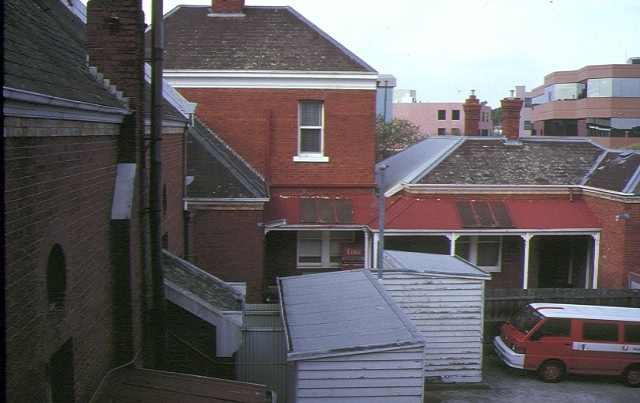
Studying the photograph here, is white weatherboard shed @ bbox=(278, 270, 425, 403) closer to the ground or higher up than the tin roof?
higher up

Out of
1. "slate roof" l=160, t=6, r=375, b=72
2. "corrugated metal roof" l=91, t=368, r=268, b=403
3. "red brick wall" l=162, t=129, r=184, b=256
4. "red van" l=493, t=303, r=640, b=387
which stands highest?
"slate roof" l=160, t=6, r=375, b=72

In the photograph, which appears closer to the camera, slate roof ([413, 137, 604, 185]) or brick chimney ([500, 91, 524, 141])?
slate roof ([413, 137, 604, 185])

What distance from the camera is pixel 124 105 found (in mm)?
9359

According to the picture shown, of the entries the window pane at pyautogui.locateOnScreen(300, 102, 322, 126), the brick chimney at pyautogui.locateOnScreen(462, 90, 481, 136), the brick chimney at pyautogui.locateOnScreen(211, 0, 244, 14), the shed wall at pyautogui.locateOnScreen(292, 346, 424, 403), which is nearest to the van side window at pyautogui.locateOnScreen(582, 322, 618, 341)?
the shed wall at pyautogui.locateOnScreen(292, 346, 424, 403)

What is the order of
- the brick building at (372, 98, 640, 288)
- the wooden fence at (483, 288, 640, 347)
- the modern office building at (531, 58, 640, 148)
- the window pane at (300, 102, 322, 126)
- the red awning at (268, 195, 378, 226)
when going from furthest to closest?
the modern office building at (531, 58, 640, 148), the window pane at (300, 102, 322, 126), the brick building at (372, 98, 640, 288), the red awning at (268, 195, 378, 226), the wooden fence at (483, 288, 640, 347)

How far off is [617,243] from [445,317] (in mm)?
8881

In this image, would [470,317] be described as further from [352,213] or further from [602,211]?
[602,211]

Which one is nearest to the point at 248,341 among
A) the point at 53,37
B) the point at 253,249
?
the point at 253,249

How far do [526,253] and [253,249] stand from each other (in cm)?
860

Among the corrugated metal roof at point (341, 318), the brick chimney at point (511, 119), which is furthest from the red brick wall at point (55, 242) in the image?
the brick chimney at point (511, 119)

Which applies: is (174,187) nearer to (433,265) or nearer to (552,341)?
(433,265)

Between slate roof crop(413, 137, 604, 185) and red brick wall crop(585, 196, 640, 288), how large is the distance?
2066 mm

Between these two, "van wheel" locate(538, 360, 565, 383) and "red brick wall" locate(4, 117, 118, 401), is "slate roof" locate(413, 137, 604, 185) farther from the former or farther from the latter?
"red brick wall" locate(4, 117, 118, 401)

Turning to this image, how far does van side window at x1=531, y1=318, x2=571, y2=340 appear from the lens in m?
16.3
